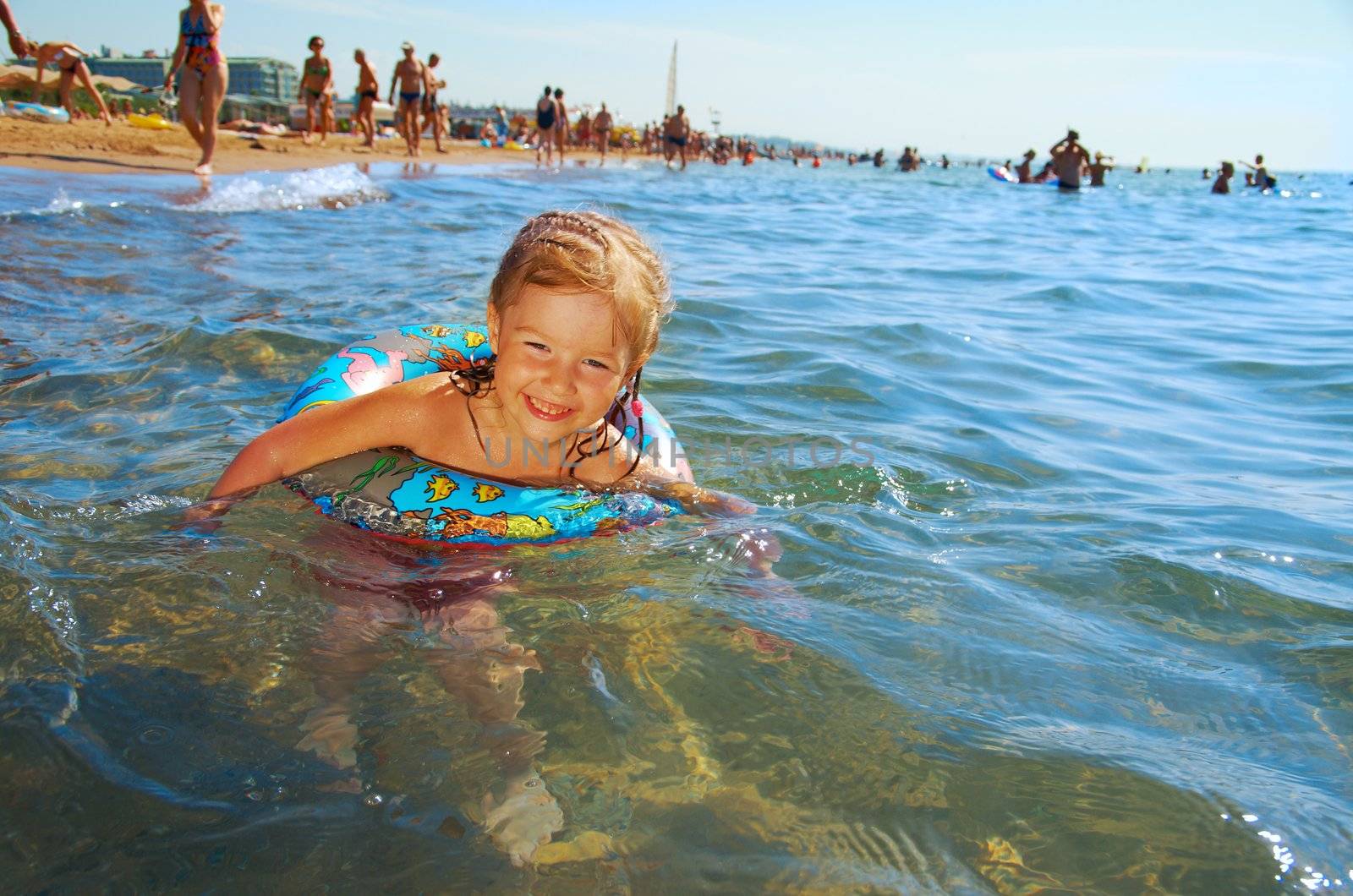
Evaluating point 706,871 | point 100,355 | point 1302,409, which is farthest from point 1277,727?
point 100,355

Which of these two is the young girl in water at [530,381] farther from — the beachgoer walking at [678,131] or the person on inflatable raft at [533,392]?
the beachgoer walking at [678,131]

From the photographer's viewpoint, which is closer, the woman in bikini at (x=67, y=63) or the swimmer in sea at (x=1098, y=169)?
the woman in bikini at (x=67, y=63)

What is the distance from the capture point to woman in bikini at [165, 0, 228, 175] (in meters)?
8.11

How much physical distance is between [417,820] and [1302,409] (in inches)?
174

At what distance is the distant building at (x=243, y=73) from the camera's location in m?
87.0

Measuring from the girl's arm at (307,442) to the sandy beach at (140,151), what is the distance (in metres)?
8.33

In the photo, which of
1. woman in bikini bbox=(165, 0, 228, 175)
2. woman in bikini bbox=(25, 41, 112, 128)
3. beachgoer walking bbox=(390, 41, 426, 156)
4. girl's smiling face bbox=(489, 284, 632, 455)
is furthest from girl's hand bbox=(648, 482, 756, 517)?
beachgoer walking bbox=(390, 41, 426, 156)

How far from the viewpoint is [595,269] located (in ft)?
7.27

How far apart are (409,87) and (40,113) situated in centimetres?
505

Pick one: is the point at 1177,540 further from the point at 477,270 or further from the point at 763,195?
the point at 763,195

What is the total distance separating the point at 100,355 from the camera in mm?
3957

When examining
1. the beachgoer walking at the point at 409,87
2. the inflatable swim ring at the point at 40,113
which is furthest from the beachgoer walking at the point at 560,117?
the inflatable swim ring at the point at 40,113

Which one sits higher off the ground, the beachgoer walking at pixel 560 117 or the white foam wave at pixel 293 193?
the beachgoer walking at pixel 560 117

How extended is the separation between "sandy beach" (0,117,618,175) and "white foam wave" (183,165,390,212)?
2.24 ft
